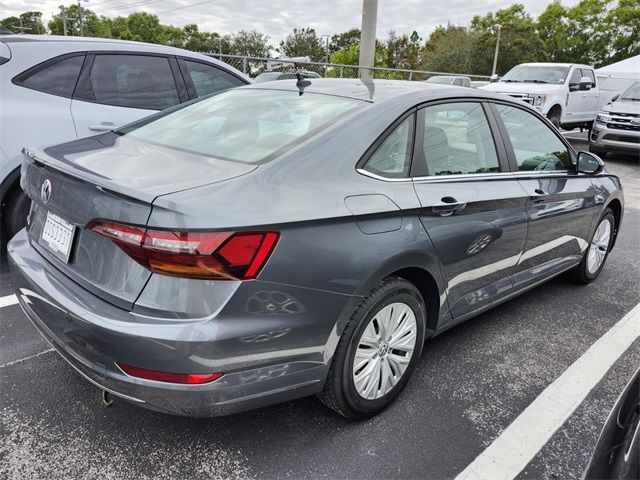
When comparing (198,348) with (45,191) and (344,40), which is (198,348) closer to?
(45,191)

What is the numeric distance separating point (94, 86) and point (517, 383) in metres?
3.82

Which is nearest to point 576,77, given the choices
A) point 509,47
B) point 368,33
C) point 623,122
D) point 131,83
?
point 623,122

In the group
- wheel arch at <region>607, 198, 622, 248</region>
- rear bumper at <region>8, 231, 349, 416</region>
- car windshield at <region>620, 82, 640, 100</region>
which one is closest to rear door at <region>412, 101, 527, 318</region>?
rear bumper at <region>8, 231, 349, 416</region>

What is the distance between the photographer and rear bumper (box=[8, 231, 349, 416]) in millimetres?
1795

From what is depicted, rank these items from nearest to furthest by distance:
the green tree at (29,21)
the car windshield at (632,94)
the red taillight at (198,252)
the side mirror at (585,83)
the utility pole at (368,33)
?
the red taillight at (198,252) < the car windshield at (632,94) < the side mirror at (585,83) < the utility pole at (368,33) < the green tree at (29,21)

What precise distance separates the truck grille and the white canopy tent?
720 centimetres

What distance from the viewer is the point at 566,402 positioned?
2.72 metres

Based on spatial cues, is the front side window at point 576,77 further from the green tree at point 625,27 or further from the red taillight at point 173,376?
the green tree at point 625,27

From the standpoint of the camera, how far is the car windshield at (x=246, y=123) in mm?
2332

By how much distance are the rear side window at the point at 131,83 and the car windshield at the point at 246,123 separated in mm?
1564

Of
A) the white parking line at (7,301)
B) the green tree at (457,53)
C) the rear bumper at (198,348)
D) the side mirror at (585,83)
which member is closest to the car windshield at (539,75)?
the side mirror at (585,83)

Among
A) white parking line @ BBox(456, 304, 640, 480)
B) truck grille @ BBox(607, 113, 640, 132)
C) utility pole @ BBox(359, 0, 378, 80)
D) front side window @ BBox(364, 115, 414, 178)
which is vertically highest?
utility pole @ BBox(359, 0, 378, 80)

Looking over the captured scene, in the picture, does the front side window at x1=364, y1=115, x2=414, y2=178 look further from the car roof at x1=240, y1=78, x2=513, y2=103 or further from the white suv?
the white suv

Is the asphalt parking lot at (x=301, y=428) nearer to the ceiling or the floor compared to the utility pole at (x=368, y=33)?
nearer to the floor
